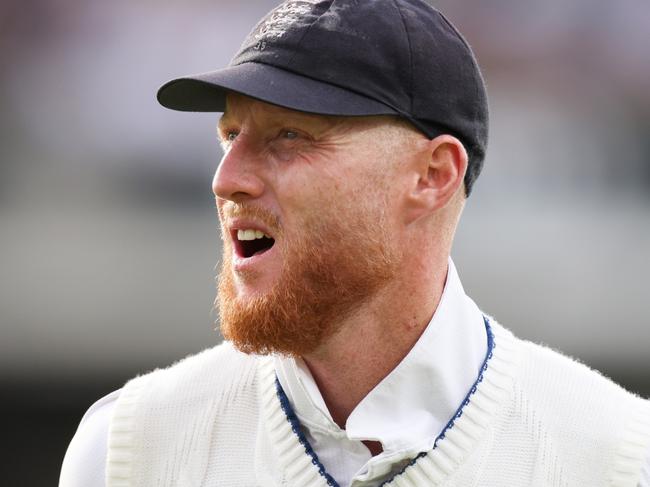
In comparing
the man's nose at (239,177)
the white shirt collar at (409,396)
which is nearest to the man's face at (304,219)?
the man's nose at (239,177)

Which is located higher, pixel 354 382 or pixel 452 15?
pixel 452 15

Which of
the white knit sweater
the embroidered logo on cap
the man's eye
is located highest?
the embroidered logo on cap

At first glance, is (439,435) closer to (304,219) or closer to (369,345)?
(369,345)

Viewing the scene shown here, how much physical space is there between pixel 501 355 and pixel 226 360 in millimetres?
588

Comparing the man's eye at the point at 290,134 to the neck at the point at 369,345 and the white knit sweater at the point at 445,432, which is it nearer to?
the neck at the point at 369,345

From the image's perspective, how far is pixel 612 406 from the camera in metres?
2.03

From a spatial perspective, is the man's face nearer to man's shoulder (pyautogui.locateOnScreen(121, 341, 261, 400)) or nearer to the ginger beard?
the ginger beard

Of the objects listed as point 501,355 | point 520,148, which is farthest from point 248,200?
point 520,148

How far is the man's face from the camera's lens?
1.93 metres

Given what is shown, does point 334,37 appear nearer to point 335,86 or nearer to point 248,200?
point 335,86

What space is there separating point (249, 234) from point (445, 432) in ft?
1.77

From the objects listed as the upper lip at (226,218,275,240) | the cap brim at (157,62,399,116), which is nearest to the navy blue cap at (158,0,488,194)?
the cap brim at (157,62,399,116)

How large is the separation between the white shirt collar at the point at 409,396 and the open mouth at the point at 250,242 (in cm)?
23

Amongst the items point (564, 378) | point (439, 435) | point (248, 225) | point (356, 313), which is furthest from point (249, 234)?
point (564, 378)
